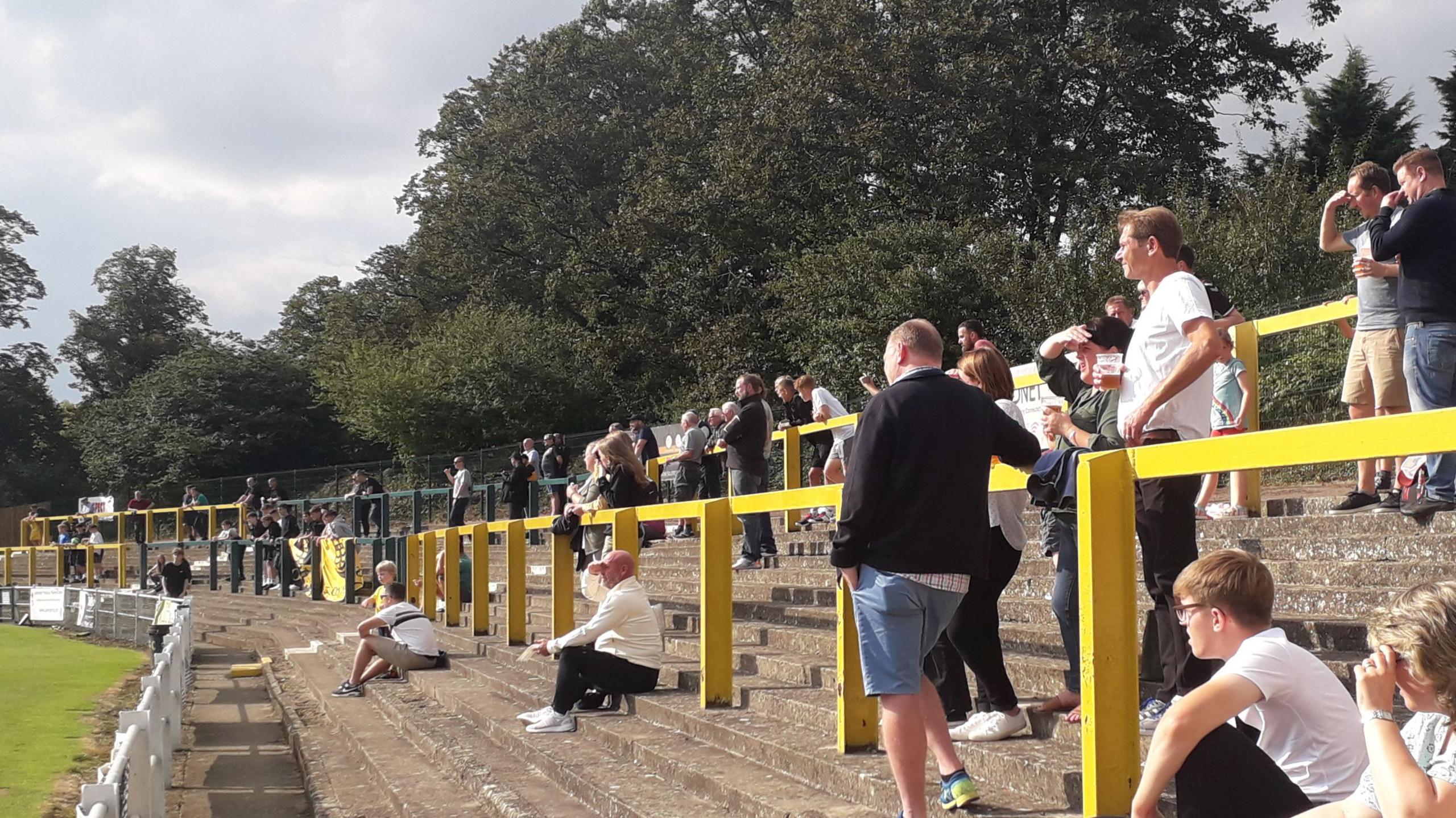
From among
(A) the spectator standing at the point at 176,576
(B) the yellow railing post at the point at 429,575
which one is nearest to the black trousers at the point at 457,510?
(B) the yellow railing post at the point at 429,575

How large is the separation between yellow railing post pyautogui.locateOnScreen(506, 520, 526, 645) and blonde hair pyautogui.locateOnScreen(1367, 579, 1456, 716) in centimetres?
889

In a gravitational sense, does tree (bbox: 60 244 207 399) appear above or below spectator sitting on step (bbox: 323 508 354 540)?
above

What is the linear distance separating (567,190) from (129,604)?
23.2 metres

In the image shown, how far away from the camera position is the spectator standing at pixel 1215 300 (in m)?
4.50

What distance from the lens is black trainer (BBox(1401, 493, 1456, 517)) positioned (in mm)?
5723

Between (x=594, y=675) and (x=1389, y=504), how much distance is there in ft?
14.0

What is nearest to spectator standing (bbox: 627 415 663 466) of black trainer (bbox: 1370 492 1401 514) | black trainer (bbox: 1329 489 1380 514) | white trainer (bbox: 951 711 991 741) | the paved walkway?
the paved walkway

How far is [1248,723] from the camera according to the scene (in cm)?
308

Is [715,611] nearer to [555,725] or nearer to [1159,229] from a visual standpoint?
[555,725]

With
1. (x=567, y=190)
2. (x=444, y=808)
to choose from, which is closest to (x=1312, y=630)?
(x=444, y=808)

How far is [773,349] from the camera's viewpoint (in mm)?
30828

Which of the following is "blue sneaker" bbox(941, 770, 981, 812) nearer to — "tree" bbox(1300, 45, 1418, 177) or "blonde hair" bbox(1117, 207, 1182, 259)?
"blonde hair" bbox(1117, 207, 1182, 259)

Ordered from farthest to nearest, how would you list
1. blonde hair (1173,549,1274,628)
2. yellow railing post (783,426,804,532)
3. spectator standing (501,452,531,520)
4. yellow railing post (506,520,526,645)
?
spectator standing (501,452,531,520) → yellow railing post (783,426,804,532) → yellow railing post (506,520,526,645) → blonde hair (1173,549,1274,628)

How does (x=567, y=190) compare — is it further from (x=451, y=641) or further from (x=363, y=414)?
(x=451, y=641)
